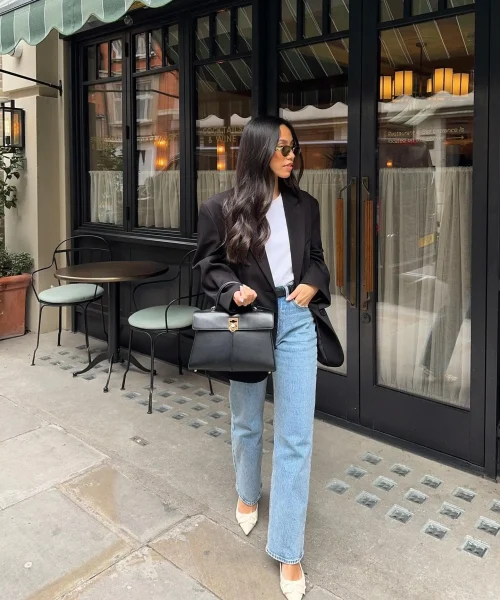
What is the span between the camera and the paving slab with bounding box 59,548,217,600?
242 cm

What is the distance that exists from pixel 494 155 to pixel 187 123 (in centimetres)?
261

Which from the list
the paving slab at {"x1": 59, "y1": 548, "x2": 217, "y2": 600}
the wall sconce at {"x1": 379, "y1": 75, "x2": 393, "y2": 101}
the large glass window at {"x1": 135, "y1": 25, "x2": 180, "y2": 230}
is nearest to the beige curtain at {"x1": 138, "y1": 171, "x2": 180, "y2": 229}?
the large glass window at {"x1": 135, "y1": 25, "x2": 180, "y2": 230}

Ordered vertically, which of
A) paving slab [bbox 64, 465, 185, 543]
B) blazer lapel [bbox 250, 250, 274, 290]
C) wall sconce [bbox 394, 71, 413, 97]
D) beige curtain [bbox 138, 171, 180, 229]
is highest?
wall sconce [bbox 394, 71, 413, 97]

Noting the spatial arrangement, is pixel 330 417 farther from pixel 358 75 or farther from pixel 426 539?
pixel 358 75

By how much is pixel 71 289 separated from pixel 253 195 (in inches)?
135

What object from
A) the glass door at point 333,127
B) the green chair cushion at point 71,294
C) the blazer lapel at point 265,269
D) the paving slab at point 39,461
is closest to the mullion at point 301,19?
the glass door at point 333,127

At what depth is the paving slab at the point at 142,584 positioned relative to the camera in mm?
2424

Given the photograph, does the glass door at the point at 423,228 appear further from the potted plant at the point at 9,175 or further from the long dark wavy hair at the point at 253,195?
the potted plant at the point at 9,175

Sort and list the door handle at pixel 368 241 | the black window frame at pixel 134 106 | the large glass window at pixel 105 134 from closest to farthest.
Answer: the door handle at pixel 368 241, the black window frame at pixel 134 106, the large glass window at pixel 105 134

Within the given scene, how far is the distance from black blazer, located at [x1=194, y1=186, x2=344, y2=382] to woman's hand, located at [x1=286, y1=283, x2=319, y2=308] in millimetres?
34

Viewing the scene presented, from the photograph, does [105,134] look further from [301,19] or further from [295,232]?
[295,232]

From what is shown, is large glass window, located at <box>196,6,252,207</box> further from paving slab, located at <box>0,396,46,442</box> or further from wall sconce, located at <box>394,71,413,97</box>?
paving slab, located at <box>0,396,46,442</box>

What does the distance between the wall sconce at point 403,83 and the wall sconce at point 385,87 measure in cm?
4

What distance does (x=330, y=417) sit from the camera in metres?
4.11
